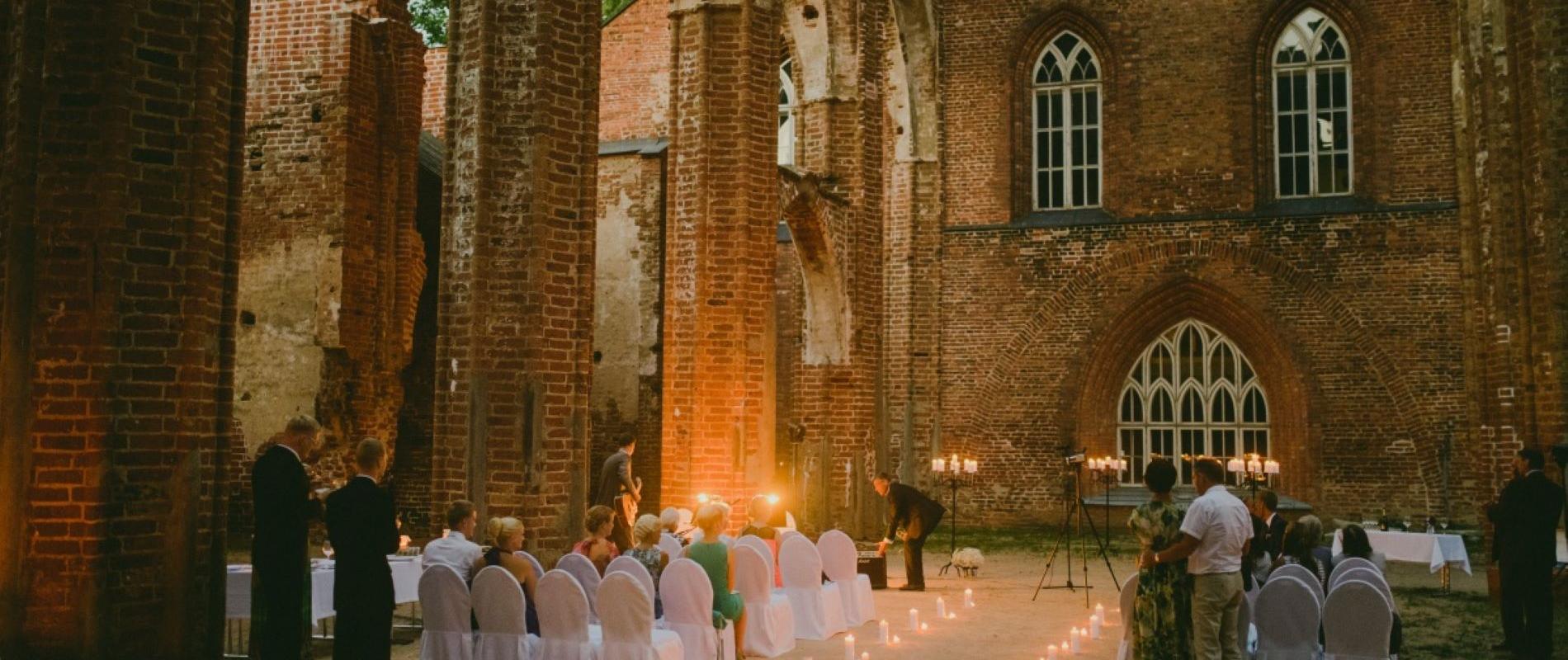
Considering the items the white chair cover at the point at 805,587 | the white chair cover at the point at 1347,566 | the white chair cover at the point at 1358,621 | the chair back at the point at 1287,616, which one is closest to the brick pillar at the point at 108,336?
the white chair cover at the point at 805,587

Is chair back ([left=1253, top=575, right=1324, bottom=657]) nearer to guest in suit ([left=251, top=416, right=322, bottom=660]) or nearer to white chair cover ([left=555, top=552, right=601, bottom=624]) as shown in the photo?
white chair cover ([left=555, top=552, right=601, bottom=624])

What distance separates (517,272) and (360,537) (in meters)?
3.20

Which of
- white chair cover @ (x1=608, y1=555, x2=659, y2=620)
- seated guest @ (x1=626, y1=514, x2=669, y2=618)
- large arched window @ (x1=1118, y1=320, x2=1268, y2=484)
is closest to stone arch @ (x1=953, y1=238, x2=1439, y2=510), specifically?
large arched window @ (x1=1118, y1=320, x2=1268, y2=484)

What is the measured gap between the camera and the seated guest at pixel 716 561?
780cm

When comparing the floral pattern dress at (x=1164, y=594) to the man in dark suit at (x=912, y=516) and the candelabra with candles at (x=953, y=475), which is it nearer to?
the man in dark suit at (x=912, y=516)

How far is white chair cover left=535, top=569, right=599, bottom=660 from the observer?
22.3ft

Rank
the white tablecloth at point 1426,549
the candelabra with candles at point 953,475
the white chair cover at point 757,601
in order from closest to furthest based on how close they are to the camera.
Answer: the white chair cover at point 757,601 < the white tablecloth at point 1426,549 < the candelabra with candles at point 953,475

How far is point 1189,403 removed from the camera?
21125 mm

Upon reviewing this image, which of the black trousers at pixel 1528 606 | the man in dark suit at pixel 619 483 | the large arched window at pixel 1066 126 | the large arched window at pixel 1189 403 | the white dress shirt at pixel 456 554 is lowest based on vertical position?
the black trousers at pixel 1528 606

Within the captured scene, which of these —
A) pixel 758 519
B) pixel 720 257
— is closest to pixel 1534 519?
pixel 758 519

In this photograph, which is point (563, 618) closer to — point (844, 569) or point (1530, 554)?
point (844, 569)

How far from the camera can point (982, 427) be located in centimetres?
2167

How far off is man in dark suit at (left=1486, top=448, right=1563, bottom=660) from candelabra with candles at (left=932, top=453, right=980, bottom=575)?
5775 millimetres

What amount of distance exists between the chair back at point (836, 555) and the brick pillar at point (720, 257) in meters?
2.27
